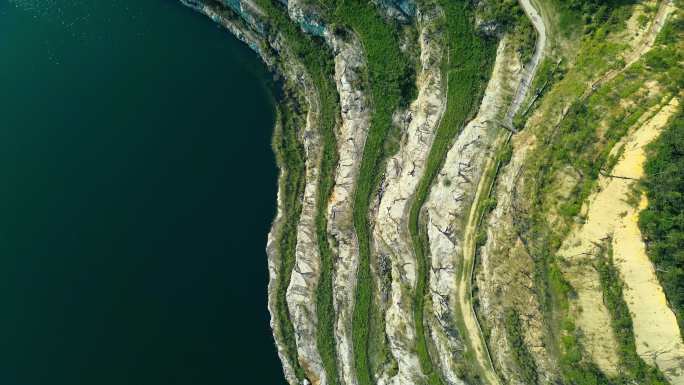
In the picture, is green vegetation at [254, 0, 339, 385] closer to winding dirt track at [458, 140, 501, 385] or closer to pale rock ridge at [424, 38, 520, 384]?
pale rock ridge at [424, 38, 520, 384]

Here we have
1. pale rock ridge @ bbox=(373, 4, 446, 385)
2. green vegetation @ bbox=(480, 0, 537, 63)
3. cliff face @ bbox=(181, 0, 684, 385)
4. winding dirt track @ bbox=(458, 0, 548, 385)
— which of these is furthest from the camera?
pale rock ridge @ bbox=(373, 4, 446, 385)

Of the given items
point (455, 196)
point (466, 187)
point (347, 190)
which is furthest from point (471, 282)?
point (347, 190)

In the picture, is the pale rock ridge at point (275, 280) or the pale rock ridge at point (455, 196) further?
the pale rock ridge at point (275, 280)

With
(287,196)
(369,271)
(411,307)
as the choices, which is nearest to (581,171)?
(411,307)

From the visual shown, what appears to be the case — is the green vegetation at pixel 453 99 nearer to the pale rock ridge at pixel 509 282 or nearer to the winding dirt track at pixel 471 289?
the winding dirt track at pixel 471 289

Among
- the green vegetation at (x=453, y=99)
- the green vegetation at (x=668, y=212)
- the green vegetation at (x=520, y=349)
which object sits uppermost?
the green vegetation at (x=453, y=99)

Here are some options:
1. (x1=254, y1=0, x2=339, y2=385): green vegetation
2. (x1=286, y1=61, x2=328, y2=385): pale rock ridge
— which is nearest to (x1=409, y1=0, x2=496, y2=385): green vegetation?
(x1=254, y1=0, x2=339, y2=385): green vegetation

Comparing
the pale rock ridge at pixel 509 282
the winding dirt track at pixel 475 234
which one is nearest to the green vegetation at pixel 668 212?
the pale rock ridge at pixel 509 282

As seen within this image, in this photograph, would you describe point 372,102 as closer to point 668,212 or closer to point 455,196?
point 455,196
